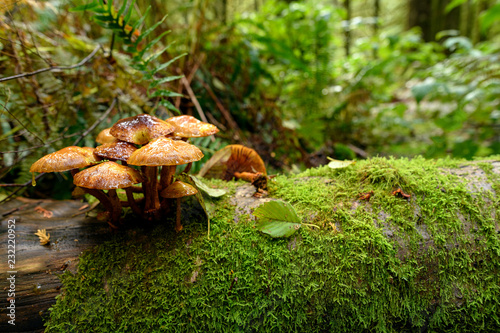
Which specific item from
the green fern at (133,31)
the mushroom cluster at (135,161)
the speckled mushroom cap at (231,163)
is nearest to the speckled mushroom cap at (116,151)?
the mushroom cluster at (135,161)

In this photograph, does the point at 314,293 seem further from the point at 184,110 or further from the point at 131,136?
the point at 184,110

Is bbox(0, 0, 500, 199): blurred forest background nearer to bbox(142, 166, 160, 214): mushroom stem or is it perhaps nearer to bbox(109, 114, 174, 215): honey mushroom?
bbox(109, 114, 174, 215): honey mushroom

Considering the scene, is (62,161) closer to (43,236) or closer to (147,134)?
(147,134)

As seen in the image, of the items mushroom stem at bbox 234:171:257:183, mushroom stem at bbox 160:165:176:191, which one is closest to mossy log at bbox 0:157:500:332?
mushroom stem at bbox 160:165:176:191

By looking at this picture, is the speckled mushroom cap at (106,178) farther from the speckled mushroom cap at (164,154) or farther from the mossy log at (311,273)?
the mossy log at (311,273)

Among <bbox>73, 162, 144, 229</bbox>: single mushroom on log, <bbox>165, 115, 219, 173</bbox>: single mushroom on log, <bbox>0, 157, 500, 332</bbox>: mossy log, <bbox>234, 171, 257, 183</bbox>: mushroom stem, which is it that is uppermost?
<bbox>165, 115, 219, 173</bbox>: single mushroom on log
